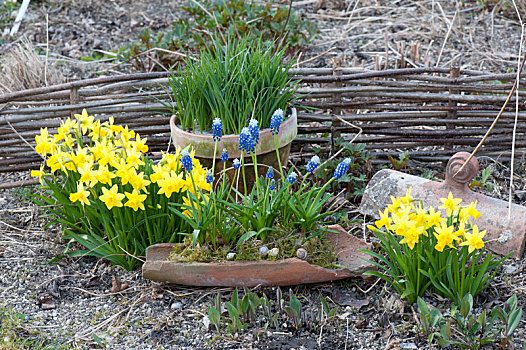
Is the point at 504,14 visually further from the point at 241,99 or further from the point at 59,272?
the point at 59,272

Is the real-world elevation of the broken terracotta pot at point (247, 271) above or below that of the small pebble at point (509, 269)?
above

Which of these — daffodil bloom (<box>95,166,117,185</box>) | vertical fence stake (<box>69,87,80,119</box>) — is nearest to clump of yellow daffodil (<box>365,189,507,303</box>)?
daffodil bloom (<box>95,166,117,185</box>)

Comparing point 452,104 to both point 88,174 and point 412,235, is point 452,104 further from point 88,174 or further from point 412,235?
point 88,174

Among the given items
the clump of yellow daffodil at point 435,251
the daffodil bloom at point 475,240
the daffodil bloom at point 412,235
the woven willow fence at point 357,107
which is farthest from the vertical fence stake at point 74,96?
the daffodil bloom at point 475,240

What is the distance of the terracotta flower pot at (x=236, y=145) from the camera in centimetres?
261

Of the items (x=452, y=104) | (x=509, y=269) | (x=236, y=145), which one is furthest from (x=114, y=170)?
(x=452, y=104)

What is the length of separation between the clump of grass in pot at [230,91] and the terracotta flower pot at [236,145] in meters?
0.10

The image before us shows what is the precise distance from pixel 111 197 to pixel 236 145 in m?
0.64

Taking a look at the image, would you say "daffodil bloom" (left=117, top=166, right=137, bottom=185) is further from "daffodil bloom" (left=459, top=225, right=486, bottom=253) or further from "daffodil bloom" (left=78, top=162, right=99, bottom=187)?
"daffodil bloom" (left=459, top=225, right=486, bottom=253)

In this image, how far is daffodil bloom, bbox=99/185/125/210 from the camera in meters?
2.24

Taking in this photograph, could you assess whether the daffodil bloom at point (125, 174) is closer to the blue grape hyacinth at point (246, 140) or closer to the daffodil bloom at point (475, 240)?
the blue grape hyacinth at point (246, 140)

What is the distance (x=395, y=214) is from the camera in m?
2.03

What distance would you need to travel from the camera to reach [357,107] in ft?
10.6

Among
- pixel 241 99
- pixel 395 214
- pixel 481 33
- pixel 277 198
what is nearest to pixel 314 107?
pixel 241 99
